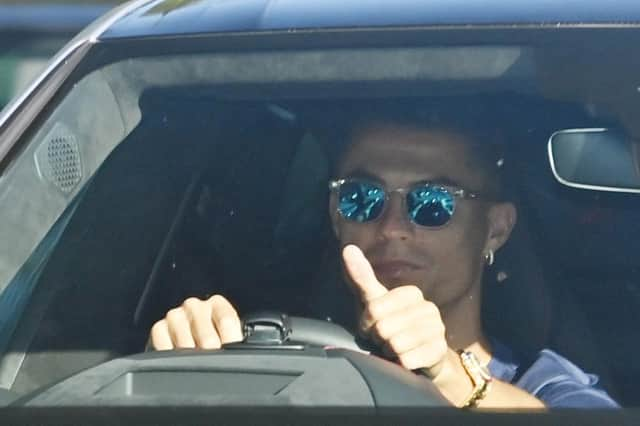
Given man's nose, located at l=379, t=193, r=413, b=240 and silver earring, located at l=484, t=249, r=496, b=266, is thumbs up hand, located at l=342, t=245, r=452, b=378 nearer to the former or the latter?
man's nose, located at l=379, t=193, r=413, b=240

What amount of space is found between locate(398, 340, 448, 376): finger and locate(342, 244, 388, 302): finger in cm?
10

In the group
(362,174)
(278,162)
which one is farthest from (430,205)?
(278,162)

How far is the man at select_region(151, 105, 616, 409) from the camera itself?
222 centimetres

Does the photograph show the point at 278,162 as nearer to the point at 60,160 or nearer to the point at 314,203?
the point at 314,203

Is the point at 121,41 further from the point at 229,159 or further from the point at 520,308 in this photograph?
the point at 520,308

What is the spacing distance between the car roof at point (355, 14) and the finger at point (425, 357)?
0.62m

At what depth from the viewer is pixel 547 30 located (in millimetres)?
2508

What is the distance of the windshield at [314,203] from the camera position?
250 cm

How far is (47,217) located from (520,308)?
87 centimetres

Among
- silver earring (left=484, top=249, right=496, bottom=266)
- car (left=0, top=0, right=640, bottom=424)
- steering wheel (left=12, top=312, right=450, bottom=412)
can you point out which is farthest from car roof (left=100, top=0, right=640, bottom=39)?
steering wheel (left=12, top=312, right=450, bottom=412)

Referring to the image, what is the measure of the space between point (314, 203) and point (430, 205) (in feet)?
1.30

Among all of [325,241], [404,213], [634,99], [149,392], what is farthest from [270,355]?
[634,99]

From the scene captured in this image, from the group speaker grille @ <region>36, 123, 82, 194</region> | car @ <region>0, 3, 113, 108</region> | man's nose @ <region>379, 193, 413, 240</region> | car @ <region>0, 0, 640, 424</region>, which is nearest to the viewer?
man's nose @ <region>379, 193, 413, 240</region>

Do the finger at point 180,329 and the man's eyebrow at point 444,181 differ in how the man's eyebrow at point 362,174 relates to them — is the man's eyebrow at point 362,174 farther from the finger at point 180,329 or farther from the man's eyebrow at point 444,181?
the finger at point 180,329
